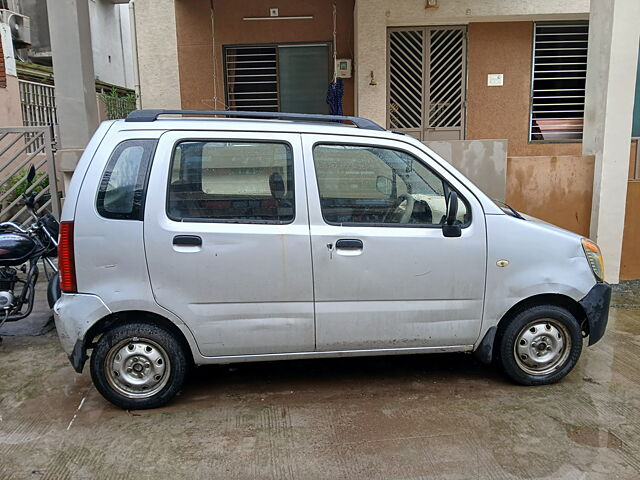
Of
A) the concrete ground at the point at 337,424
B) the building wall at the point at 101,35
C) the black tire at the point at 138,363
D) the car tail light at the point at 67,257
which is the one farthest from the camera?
the building wall at the point at 101,35

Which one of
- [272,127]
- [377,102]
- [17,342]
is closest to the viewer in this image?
[272,127]

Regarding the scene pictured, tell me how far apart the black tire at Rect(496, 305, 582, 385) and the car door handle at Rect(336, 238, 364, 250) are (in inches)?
49.6

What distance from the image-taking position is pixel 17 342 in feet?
16.6

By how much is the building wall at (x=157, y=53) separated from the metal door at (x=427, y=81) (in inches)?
149

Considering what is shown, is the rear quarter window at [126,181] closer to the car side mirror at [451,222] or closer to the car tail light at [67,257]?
the car tail light at [67,257]

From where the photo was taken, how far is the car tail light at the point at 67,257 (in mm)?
3406

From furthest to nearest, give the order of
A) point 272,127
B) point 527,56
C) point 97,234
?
point 527,56, point 272,127, point 97,234

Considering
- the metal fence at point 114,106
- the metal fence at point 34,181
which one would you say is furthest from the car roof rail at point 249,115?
the metal fence at point 114,106

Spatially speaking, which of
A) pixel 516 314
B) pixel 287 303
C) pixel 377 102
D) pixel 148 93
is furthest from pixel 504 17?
pixel 287 303

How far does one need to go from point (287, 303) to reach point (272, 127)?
1.21 m

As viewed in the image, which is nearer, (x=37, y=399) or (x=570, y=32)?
(x=37, y=399)

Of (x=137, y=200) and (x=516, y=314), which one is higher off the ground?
(x=137, y=200)

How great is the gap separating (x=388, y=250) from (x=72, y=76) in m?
5.05

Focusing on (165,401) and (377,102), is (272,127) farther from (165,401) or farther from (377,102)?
Result: (377,102)
